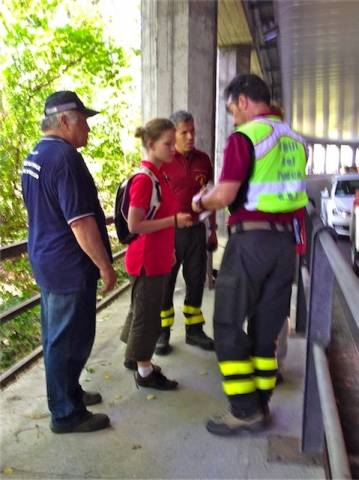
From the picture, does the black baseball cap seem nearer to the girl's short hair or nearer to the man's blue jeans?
the girl's short hair

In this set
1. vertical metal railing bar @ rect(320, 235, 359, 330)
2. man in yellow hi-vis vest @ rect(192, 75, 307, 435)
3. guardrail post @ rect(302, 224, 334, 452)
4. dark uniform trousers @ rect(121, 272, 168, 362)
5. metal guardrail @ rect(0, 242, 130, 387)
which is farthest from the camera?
metal guardrail @ rect(0, 242, 130, 387)

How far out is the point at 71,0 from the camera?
881 centimetres

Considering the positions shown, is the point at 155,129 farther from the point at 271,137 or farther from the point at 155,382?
the point at 155,382

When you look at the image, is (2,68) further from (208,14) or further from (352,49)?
(352,49)

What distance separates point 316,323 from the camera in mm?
2588

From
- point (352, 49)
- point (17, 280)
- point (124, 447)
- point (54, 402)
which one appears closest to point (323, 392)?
point (124, 447)

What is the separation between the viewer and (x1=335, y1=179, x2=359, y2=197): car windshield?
13484 mm

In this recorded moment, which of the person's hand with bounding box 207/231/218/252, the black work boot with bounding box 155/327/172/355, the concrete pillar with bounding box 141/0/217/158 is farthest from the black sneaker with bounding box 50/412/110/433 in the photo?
the concrete pillar with bounding box 141/0/217/158

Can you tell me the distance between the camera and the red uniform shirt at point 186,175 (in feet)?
14.0

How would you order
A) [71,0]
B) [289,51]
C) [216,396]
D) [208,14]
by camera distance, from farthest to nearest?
[289,51], [71,0], [208,14], [216,396]

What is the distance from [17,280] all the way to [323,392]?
17.7ft

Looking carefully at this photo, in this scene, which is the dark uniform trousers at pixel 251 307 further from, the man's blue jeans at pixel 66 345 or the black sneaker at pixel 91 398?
the black sneaker at pixel 91 398

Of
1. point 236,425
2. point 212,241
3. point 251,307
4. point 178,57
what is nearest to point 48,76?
point 178,57

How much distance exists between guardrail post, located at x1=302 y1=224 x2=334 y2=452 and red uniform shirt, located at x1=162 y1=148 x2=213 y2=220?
1.81m
